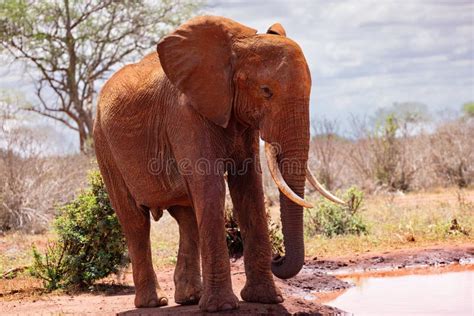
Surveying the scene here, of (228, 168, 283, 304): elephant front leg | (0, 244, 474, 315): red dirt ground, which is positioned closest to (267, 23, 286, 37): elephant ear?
(228, 168, 283, 304): elephant front leg

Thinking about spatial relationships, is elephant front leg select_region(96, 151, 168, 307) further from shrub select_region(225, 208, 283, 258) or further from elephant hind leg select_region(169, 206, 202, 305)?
shrub select_region(225, 208, 283, 258)

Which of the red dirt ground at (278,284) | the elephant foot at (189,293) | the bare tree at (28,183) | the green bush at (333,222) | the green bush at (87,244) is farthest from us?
the bare tree at (28,183)

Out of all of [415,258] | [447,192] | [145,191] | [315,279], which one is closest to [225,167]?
[145,191]

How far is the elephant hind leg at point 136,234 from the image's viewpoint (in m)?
8.28

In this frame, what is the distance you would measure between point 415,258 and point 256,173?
152 inches

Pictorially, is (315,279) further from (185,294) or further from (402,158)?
(402,158)

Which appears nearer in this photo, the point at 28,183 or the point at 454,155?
the point at 28,183

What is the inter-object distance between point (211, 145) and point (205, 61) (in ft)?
2.17

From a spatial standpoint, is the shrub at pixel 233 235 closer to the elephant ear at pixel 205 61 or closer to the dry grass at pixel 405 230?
the dry grass at pixel 405 230

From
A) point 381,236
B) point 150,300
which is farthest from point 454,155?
point 150,300

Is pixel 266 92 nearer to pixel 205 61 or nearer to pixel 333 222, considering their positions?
pixel 205 61

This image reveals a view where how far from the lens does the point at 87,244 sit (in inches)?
399

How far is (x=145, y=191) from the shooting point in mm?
7918

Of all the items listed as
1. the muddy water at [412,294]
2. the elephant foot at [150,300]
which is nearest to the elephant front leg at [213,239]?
the elephant foot at [150,300]
